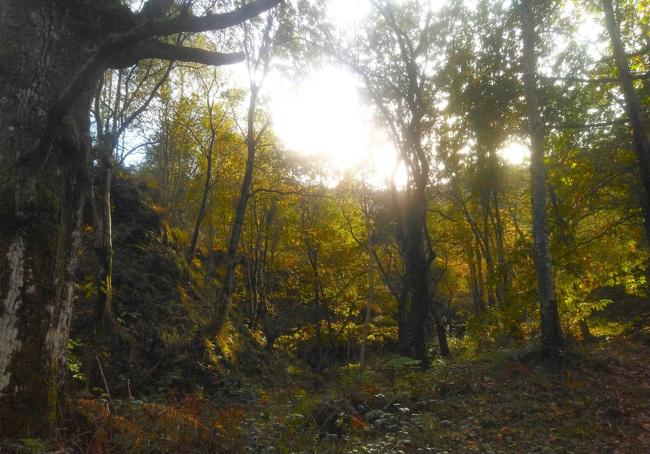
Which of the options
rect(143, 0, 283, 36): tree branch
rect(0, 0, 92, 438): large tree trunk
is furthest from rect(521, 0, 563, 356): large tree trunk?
rect(0, 0, 92, 438): large tree trunk

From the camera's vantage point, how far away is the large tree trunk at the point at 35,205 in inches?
127

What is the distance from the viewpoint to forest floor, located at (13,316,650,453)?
434 centimetres

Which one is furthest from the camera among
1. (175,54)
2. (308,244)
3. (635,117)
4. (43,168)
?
(308,244)

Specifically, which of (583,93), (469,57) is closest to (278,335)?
(469,57)

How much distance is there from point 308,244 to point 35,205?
18659 mm

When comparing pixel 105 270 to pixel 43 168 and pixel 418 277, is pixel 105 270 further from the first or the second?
pixel 418 277

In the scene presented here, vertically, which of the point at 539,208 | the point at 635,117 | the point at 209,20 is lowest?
the point at 539,208

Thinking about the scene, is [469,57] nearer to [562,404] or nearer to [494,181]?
[494,181]

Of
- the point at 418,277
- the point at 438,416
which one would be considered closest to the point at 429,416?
the point at 438,416

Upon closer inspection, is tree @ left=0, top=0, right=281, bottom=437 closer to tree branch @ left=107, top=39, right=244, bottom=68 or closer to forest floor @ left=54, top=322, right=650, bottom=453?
Answer: tree branch @ left=107, top=39, right=244, bottom=68

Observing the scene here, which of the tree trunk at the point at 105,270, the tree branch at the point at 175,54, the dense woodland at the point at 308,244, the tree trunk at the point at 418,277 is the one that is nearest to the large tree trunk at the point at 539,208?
the dense woodland at the point at 308,244

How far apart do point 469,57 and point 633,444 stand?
39.2 feet

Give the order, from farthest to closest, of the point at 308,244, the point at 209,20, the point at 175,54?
1. the point at 308,244
2. the point at 175,54
3. the point at 209,20

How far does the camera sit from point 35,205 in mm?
3367
